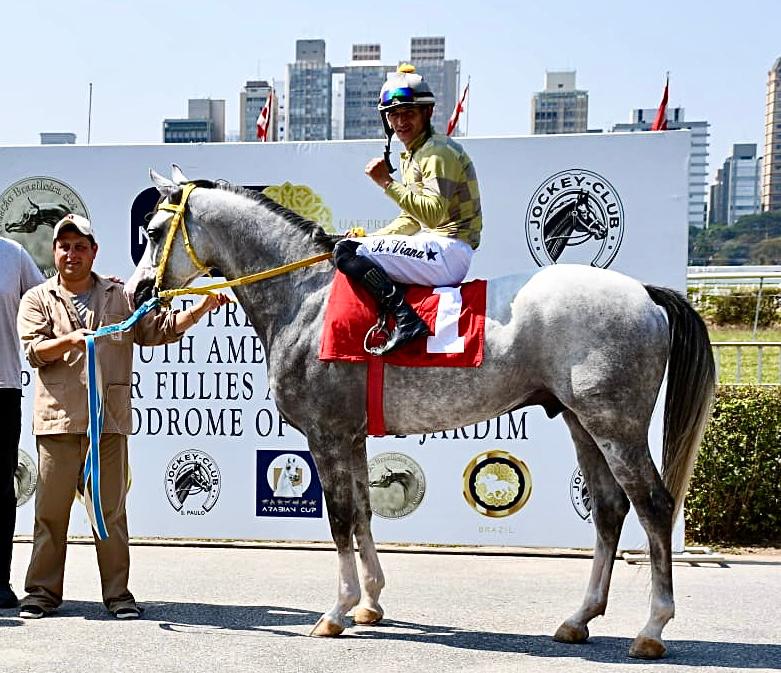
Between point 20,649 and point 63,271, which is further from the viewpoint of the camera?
point 63,271

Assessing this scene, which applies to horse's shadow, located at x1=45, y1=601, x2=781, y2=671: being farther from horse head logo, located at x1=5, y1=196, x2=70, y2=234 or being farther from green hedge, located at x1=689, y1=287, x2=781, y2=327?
green hedge, located at x1=689, y1=287, x2=781, y2=327

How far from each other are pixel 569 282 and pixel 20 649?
2846 mm

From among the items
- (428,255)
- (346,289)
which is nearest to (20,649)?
(346,289)

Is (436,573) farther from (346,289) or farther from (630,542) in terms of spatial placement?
(346,289)

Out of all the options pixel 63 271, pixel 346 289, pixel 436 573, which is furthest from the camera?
pixel 436 573

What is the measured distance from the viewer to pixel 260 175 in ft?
22.6

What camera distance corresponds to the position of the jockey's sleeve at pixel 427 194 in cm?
468

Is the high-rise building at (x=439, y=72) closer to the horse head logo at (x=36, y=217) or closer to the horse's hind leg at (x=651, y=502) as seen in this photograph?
the horse head logo at (x=36, y=217)

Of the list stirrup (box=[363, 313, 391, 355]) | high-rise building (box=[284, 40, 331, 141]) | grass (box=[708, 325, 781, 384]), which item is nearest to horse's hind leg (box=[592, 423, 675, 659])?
stirrup (box=[363, 313, 391, 355])

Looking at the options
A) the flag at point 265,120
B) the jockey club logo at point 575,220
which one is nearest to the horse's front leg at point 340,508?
the jockey club logo at point 575,220

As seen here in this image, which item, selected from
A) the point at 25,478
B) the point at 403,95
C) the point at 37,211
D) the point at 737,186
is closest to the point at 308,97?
the point at 737,186

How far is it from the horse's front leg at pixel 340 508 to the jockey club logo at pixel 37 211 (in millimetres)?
3096

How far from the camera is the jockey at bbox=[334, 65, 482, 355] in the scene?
471 cm

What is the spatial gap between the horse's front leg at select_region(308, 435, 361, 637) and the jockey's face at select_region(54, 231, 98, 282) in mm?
1416
